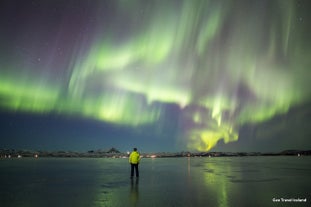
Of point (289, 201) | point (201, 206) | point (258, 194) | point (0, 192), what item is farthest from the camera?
point (0, 192)

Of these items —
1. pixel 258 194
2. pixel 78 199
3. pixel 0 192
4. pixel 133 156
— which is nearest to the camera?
pixel 78 199

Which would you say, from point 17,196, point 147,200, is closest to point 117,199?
point 147,200

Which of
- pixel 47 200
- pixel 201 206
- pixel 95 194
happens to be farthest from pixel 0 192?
pixel 201 206

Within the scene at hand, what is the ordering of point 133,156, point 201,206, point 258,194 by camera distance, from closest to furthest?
point 201,206
point 258,194
point 133,156

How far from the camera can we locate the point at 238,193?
514 inches

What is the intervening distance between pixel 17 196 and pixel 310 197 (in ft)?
37.8

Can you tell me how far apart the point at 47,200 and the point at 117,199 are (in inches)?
104

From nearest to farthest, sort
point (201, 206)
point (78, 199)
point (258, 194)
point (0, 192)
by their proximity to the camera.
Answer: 1. point (201, 206)
2. point (78, 199)
3. point (258, 194)
4. point (0, 192)

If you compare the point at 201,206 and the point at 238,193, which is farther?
the point at 238,193

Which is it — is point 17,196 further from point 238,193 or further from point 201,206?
point 238,193

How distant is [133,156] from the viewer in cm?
2023

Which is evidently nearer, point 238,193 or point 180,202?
point 180,202

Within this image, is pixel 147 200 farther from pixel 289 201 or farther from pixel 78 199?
pixel 289 201

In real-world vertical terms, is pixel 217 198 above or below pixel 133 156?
below
